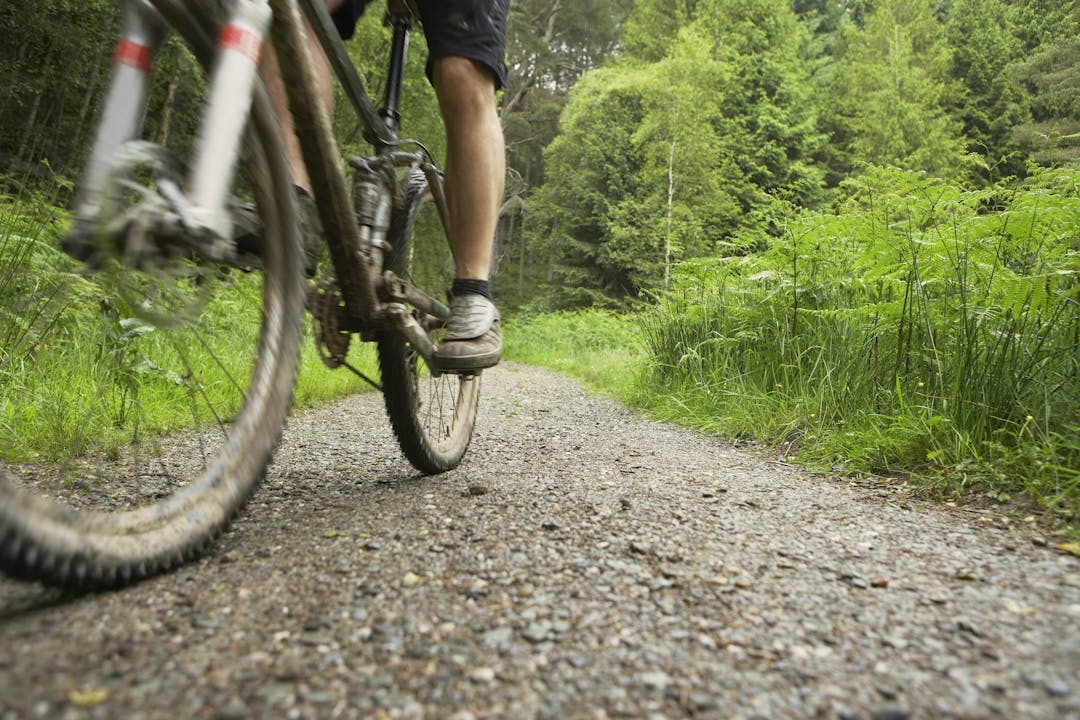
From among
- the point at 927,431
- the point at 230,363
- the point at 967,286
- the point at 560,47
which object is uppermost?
the point at 560,47

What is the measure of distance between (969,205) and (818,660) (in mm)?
2850

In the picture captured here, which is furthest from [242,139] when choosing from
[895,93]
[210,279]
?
[895,93]

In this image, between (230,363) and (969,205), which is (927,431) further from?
(230,363)

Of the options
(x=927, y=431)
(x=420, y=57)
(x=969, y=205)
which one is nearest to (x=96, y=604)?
(x=927, y=431)

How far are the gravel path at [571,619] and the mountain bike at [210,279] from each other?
12 centimetres

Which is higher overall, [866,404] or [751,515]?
[866,404]

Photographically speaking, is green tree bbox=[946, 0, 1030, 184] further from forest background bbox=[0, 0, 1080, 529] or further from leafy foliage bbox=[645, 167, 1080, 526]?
leafy foliage bbox=[645, 167, 1080, 526]

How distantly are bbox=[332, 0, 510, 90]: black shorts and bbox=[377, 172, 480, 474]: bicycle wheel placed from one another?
1.45 feet

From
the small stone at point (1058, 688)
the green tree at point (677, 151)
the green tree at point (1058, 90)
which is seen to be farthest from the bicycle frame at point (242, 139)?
the green tree at point (677, 151)

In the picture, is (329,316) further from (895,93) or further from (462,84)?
(895,93)

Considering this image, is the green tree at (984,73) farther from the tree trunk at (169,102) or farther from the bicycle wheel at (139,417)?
the bicycle wheel at (139,417)

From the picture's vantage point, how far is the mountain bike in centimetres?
79

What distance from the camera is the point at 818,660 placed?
740 mm

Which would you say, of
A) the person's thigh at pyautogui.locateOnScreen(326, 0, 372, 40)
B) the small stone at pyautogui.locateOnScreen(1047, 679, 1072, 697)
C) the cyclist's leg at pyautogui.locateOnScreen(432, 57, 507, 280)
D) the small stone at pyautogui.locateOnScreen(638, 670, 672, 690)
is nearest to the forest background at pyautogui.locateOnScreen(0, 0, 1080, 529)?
the person's thigh at pyautogui.locateOnScreen(326, 0, 372, 40)
